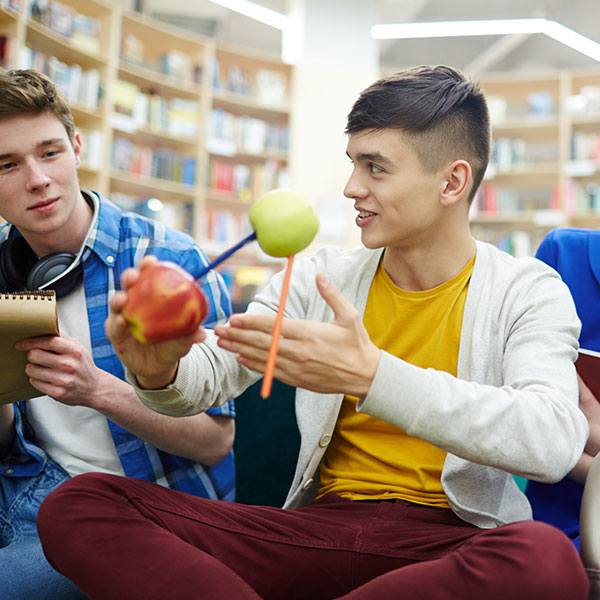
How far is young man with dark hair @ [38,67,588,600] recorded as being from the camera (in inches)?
35.4

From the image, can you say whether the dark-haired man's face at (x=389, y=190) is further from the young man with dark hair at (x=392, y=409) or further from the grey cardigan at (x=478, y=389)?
the grey cardigan at (x=478, y=389)

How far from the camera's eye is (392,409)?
909 millimetres

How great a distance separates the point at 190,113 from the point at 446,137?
4426 mm

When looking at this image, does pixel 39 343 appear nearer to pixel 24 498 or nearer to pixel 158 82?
pixel 24 498

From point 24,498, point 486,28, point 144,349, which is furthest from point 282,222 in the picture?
point 486,28

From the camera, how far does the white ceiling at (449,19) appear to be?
6.96m

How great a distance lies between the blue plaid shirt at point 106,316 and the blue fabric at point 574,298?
0.65m

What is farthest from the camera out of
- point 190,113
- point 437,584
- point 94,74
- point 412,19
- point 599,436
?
point 412,19

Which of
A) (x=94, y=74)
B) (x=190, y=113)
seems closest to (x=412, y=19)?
(x=190, y=113)

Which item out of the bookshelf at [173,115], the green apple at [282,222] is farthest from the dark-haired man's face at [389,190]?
the bookshelf at [173,115]

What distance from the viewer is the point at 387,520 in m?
1.11

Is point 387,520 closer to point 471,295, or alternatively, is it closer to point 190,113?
point 471,295

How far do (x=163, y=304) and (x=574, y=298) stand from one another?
95 cm

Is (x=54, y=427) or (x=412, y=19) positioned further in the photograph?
(x=412, y=19)
